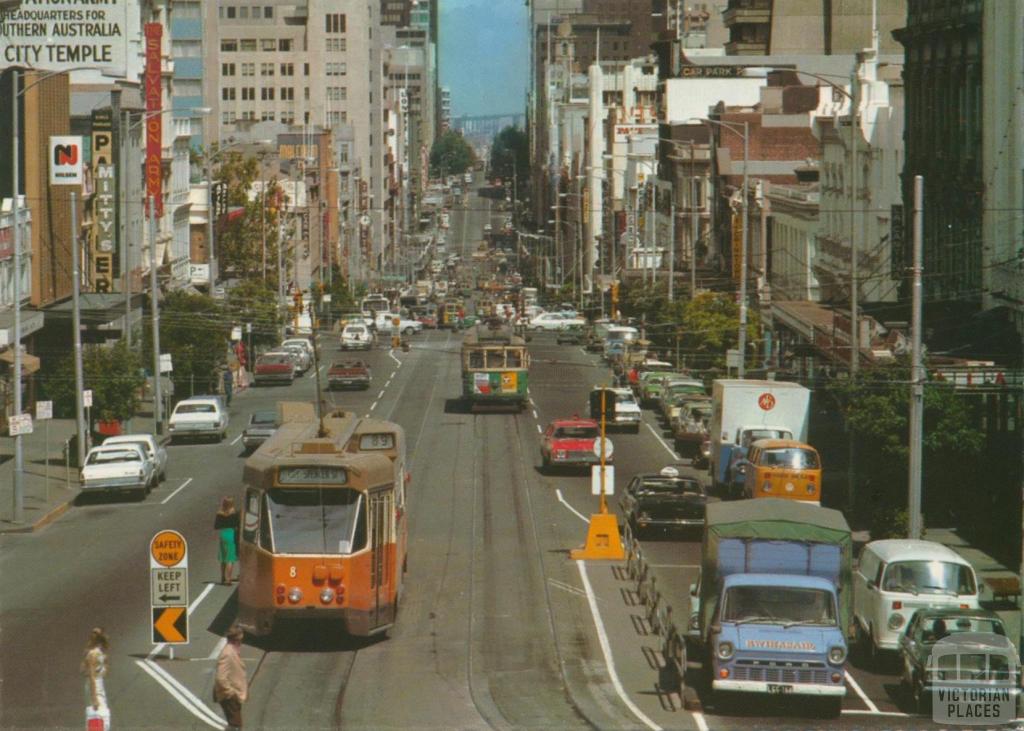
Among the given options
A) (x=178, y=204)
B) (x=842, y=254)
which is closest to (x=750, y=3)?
(x=178, y=204)

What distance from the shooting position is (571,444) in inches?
2122

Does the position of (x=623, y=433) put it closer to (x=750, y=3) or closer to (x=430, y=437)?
(x=430, y=437)

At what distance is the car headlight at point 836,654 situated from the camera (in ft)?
77.6

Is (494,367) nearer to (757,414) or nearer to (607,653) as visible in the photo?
(757,414)

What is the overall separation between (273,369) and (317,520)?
190ft

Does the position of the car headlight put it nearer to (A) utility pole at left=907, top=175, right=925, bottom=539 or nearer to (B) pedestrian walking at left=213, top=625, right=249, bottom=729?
(B) pedestrian walking at left=213, top=625, right=249, bottom=729

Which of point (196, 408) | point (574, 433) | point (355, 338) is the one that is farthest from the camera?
point (355, 338)

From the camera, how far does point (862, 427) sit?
42969 mm

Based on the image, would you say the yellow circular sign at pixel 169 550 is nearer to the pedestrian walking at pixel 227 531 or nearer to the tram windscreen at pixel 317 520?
the tram windscreen at pixel 317 520

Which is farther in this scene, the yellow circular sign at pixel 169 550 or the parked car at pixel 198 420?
the parked car at pixel 198 420

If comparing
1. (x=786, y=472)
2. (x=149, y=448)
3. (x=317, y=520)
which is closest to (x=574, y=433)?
(x=786, y=472)

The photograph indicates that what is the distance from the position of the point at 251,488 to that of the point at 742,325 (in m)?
36.6

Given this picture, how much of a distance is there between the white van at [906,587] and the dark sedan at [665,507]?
40.3ft

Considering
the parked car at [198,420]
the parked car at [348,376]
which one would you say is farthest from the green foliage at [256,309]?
the parked car at [198,420]
